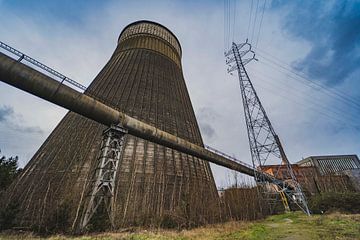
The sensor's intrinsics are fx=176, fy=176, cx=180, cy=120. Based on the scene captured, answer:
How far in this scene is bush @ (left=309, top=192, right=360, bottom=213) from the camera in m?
12.7

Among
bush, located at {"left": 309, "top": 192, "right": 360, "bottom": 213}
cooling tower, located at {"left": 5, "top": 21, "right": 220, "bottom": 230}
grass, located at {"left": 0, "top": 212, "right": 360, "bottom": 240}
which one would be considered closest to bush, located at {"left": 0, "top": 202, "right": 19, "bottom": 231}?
cooling tower, located at {"left": 5, "top": 21, "right": 220, "bottom": 230}

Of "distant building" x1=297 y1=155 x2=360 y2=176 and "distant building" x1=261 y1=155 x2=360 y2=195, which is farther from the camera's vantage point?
"distant building" x1=297 y1=155 x2=360 y2=176

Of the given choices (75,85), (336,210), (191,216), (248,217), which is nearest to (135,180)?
(191,216)

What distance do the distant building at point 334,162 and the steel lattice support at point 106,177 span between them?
35.1 metres

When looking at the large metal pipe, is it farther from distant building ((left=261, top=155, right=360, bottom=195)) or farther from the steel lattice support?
distant building ((left=261, top=155, right=360, bottom=195))

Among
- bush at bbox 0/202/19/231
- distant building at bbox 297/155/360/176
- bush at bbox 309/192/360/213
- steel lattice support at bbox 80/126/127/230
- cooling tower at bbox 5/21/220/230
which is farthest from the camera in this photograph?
distant building at bbox 297/155/360/176

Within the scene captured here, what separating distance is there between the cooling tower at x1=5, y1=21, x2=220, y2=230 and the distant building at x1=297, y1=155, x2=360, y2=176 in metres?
28.9

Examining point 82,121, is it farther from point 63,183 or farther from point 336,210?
point 336,210

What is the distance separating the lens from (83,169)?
943 centimetres

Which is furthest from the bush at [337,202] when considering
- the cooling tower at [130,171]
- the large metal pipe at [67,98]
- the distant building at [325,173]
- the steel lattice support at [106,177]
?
the steel lattice support at [106,177]

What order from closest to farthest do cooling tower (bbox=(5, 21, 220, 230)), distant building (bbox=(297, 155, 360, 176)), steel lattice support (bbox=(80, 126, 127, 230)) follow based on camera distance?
steel lattice support (bbox=(80, 126, 127, 230))
cooling tower (bbox=(5, 21, 220, 230))
distant building (bbox=(297, 155, 360, 176))

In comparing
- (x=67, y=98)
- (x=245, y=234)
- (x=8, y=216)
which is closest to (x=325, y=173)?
(x=245, y=234)

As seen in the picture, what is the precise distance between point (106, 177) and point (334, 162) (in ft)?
132

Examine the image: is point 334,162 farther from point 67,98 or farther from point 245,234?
point 67,98
